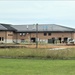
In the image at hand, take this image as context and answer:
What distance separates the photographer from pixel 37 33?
84.2 meters

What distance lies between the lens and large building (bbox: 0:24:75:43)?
83750 millimetres

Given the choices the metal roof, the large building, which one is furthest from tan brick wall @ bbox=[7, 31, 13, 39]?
the metal roof

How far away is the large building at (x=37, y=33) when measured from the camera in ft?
275

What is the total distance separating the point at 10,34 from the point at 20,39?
5099 millimetres
